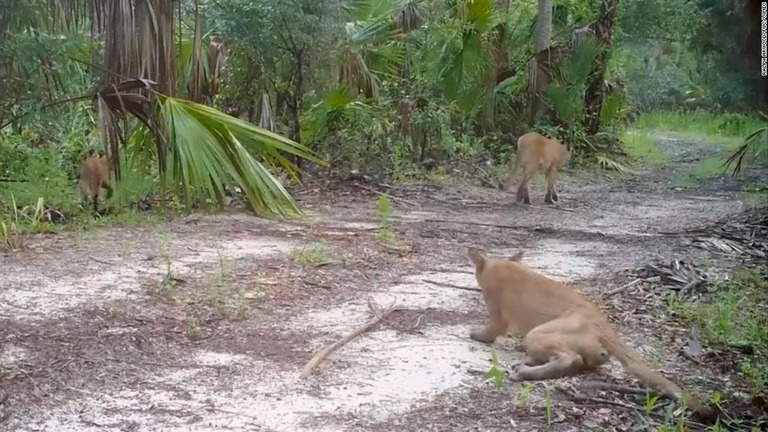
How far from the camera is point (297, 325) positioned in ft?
19.9

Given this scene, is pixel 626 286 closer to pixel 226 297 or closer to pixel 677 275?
pixel 677 275

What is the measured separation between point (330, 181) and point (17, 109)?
4.94 m

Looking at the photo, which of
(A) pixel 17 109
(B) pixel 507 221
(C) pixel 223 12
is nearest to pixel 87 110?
(C) pixel 223 12

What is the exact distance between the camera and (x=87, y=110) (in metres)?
13.2

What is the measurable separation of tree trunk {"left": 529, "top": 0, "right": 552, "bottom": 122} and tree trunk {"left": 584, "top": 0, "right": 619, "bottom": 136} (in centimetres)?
94

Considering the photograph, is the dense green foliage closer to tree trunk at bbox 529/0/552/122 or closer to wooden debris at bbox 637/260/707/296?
tree trunk at bbox 529/0/552/122

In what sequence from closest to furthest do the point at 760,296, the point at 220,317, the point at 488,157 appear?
the point at 220,317 → the point at 760,296 → the point at 488,157

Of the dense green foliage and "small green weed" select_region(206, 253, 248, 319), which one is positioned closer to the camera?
"small green weed" select_region(206, 253, 248, 319)

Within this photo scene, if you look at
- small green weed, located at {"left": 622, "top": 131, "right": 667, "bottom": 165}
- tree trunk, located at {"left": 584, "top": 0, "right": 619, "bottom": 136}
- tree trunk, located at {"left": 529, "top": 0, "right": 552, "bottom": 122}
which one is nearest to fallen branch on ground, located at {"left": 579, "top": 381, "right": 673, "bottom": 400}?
tree trunk, located at {"left": 529, "top": 0, "right": 552, "bottom": 122}

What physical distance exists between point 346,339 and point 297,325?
0.55m

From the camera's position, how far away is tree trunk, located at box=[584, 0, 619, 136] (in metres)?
17.6

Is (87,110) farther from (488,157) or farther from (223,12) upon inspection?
(488,157)

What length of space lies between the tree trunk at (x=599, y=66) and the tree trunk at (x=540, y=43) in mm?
936

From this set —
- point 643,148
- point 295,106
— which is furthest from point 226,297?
point 643,148
